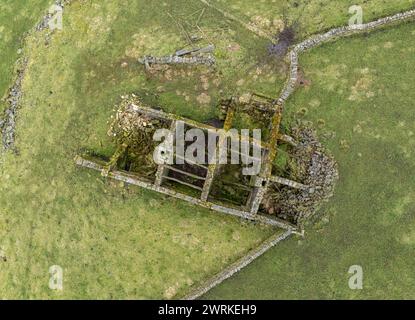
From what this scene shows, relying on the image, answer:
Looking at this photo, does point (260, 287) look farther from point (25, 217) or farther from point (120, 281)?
point (25, 217)

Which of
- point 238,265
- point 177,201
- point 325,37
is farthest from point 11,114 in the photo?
point 325,37

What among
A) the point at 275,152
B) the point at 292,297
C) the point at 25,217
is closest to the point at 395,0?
the point at 275,152

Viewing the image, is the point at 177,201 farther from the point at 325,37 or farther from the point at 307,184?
the point at 325,37

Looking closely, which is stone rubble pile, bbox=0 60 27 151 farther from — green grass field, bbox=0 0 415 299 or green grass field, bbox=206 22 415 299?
green grass field, bbox=206 22 415 299

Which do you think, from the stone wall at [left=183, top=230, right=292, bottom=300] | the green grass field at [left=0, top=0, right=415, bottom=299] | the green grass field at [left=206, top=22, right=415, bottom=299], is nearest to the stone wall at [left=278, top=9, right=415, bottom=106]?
the green grass field at [left=0, top=0, right=415, bottom=299]

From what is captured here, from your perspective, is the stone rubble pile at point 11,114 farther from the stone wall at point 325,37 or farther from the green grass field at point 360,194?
the stone wall at point 325,37

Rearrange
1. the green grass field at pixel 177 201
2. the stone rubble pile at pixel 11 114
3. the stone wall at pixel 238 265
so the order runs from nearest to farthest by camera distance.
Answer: the stone wall at pixel 238 265 → the green grass field at pixel 177 201 → the stone rubble pile at pixel 11 114

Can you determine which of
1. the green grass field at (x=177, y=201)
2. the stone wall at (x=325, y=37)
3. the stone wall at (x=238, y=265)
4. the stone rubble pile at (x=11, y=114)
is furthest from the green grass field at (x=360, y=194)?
the stone rubble pile at (x=11, y=114)
